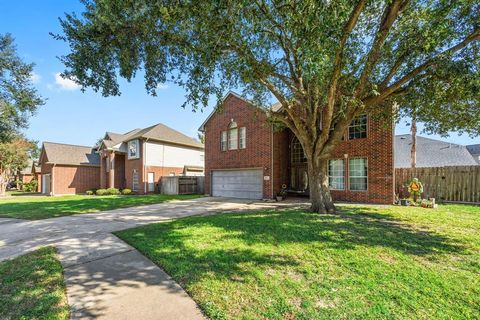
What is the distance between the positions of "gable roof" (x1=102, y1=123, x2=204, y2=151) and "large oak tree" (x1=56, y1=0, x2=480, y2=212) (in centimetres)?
1492


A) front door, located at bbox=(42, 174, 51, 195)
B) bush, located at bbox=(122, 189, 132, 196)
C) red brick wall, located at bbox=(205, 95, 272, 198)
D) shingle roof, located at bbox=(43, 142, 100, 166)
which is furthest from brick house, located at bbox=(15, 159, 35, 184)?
red brick wall, located at bbox=(205, 95, 272, 198)

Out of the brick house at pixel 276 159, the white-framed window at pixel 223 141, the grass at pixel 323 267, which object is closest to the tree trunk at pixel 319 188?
the grass at pixel 323 267

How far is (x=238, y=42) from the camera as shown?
719cm

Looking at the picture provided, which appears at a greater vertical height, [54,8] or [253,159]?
[54,8]

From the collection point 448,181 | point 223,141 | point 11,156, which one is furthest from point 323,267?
point 11,156

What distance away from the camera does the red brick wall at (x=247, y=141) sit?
586 inches

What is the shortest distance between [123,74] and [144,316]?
22.1 ft

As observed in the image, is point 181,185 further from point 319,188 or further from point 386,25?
point 386,25

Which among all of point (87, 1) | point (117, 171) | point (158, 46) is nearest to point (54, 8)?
point (87, 1)

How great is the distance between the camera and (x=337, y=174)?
1362 centimetres

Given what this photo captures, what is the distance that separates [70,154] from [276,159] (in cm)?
2319

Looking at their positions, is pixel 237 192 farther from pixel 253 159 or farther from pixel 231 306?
pixel 231 306

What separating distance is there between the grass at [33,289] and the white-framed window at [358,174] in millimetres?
12756

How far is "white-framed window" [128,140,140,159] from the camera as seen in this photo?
72.1 feet
